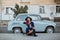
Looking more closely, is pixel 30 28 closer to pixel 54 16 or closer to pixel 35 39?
pixel 35 39

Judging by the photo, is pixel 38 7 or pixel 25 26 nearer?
pixel 25 26

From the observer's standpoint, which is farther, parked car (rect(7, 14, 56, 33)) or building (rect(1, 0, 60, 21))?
building (rect(1, 0, 60, 21))

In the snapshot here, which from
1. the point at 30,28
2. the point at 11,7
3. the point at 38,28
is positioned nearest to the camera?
the point at 30,28

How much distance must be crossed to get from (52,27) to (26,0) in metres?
16.2

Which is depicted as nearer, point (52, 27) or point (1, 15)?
point (52, 27)

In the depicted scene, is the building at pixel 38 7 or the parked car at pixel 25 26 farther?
the building at pixel 38 7

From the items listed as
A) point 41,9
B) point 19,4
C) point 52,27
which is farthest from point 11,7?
point 52,27

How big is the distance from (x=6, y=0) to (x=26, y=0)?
9.01ft

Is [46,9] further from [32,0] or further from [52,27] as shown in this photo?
[52,27]

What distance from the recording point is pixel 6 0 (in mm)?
35750

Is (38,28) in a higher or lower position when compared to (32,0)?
lower

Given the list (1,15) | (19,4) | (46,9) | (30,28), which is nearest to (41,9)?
(46,9)

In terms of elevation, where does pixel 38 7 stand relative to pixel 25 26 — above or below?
above

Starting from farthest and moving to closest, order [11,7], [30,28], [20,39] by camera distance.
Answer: [11,7]
[30,28]
[20,39]
